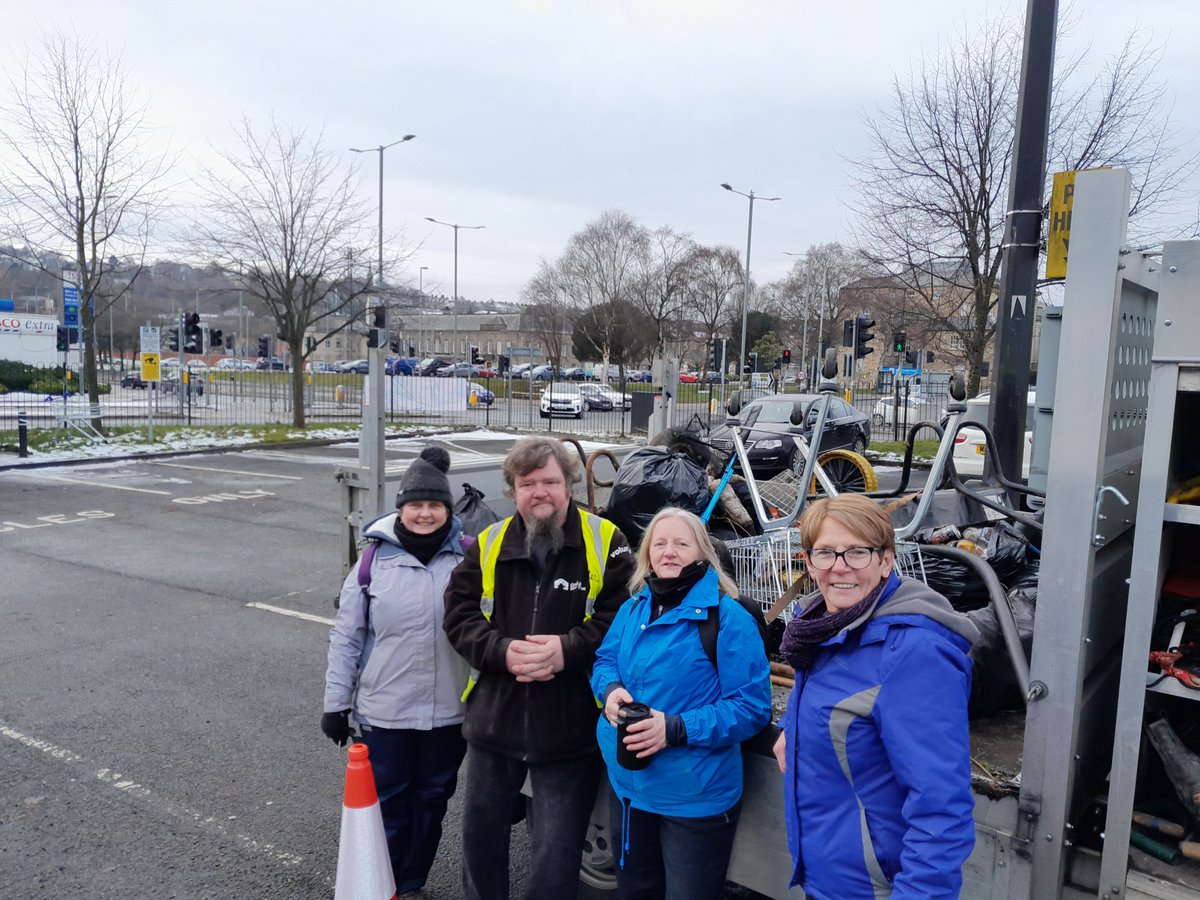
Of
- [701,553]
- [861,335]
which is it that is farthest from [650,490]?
[861,335]

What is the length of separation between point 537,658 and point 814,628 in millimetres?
1053

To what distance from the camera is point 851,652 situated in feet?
6.66

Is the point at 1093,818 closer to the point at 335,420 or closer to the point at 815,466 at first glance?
the point at 815,466

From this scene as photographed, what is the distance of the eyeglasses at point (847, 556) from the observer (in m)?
2.06

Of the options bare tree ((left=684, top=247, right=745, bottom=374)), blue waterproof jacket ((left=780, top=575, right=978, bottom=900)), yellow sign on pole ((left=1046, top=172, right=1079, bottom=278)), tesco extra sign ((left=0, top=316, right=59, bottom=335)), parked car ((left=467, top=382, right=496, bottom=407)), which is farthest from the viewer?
bare tree ((left=684, top=247, right=745, bottom=374))

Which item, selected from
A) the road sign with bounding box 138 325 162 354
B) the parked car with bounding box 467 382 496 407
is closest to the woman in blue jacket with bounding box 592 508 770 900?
the road sign with bounding box 138 325 162 354

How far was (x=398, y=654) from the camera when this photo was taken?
10.6 ft

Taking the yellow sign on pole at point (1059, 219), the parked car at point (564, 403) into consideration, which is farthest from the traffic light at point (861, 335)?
the parked car at point (564, 403)

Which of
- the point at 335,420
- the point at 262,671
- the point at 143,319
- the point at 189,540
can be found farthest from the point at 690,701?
the point at 143,319

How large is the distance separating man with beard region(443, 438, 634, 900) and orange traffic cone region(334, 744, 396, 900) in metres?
0.32

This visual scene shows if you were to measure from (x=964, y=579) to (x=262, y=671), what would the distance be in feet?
15.8

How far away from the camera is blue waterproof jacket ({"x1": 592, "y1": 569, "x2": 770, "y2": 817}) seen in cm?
246

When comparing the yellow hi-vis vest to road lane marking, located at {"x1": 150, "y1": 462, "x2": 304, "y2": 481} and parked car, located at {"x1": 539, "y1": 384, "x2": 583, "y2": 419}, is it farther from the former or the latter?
parked car, located at {"x1": 539, "y1": 384, "x2": 583, "y2": 419}

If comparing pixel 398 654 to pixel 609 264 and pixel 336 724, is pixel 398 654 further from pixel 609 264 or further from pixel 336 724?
pixel 609 264
